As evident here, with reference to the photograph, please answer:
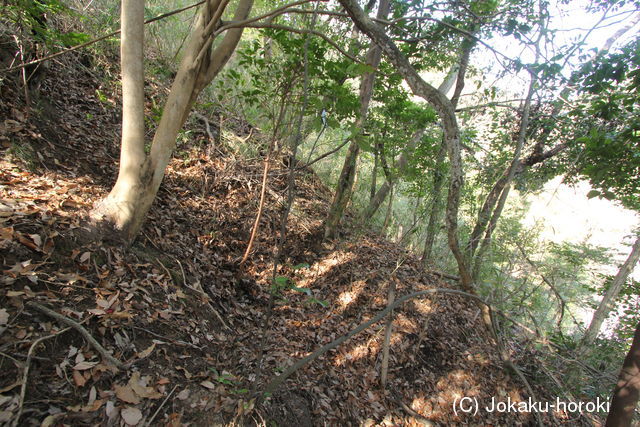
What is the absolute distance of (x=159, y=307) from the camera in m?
2.81

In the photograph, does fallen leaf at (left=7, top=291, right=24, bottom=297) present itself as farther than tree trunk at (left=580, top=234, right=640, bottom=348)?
No

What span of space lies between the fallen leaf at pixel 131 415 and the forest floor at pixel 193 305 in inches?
0.5

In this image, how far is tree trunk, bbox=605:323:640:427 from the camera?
10.7 feet

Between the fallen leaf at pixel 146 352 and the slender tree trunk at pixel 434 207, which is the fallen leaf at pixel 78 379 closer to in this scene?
the fallen leaf at pixel 146 352

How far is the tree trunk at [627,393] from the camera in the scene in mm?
3271

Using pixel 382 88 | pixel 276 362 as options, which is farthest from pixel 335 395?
pixel 382 88

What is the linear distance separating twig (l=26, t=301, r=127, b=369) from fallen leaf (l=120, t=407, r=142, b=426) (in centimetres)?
30

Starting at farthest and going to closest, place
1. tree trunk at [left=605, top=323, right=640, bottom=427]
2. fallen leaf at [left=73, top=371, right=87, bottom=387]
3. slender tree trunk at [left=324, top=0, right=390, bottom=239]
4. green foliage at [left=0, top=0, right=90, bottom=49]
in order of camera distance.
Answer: slender tree trunk at [left=324, top=0, right=390, bottom=239] → tree trunk at [left=605, top=323, right=640, bottom=427] → green foliage at [left=0, top=0, right=90, bottom=49] → fallen leaf at [left=73, top=371, right=87, bottom=387]

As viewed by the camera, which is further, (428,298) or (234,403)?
(428,298)

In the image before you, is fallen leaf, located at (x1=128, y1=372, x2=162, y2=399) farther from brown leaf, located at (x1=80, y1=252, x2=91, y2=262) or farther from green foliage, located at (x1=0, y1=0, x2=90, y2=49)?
green foliage, located at (x1=0, y1=0, x2=90, y2=49)

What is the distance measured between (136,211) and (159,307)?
952 mm

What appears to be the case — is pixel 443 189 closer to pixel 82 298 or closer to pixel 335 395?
pixel 335 395

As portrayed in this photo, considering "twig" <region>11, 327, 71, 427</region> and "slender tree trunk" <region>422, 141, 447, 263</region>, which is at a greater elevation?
"slender tree trunk" <region>422, 141, 447, 263</region>

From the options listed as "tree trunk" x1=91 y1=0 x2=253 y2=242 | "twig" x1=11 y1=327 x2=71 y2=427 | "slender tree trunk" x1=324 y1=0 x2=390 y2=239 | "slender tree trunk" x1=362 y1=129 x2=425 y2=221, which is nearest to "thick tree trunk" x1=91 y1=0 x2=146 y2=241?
"tree trunk" x1=91 y1=0 x2=253 y2=242
